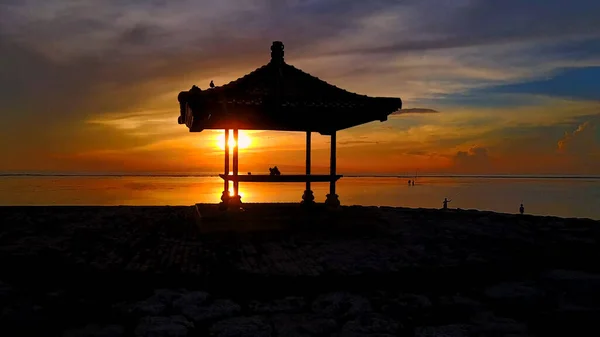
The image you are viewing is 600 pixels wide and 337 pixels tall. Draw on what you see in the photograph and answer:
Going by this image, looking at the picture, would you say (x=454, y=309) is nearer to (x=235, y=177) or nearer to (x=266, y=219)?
(x=266, y=219)

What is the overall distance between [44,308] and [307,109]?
693cm

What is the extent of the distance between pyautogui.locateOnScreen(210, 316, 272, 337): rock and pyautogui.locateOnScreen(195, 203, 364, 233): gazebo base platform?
5.20m

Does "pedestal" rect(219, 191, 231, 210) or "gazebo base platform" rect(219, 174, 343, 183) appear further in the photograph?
"gazebo base platform" rect(219, 174, 343, 183)

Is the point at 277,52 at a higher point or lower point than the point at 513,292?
higher

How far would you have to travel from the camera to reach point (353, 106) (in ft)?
37.9

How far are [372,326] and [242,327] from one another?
154 cm

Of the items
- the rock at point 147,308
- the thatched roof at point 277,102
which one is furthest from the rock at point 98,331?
the thatched roof at point 277,102

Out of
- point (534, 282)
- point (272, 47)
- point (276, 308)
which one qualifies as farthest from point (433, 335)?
point (272, 47)

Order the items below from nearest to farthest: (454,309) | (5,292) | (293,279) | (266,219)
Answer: (454,309) < (5,292) < (293,279) < (266,219)

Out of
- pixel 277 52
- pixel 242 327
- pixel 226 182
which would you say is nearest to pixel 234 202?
pixel 226 182

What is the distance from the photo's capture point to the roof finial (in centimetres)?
1178

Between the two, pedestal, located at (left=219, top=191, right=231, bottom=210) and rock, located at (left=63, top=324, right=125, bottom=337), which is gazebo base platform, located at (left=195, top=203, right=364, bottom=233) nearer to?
pedestal, located at (left=219, top=191, right=231, bottom=210)

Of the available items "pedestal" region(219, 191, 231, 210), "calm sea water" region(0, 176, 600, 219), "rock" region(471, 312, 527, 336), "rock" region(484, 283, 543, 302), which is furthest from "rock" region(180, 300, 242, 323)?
"calm sea water" region(0, 176, 600, 219)

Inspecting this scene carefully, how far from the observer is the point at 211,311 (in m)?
6.15
